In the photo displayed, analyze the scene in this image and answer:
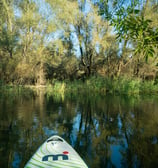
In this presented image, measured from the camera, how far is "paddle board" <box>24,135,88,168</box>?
2.87 metres

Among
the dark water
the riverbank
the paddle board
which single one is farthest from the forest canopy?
the paddle board

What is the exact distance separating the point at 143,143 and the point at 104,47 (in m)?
16.8

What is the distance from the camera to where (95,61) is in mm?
25062

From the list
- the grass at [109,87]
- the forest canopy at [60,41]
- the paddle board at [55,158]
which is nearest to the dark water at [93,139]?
the paddle board at [55,158]

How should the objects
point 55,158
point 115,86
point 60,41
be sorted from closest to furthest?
point 55,158 → point 115,86 → point 60,41

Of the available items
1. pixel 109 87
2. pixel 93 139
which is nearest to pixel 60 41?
pixel 109 87

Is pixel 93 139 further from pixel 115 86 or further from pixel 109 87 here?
pixel 109 87

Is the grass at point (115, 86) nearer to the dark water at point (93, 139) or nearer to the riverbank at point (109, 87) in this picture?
the riverbank at point (109, 87)

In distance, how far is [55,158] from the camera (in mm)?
3074

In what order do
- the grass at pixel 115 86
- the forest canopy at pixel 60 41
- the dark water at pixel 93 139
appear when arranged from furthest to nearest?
the forest canopy at pixel 60 41 → the grass at pixel 115 86 → the dark water at pixel 93 139

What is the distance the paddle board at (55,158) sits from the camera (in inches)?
113

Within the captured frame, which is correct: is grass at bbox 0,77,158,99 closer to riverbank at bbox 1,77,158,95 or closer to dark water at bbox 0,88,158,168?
riverbank at bbox 1,77,158,95

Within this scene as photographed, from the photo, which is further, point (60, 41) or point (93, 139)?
point (60, 41)

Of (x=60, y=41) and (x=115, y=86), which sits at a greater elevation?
(x=60, y=41)
